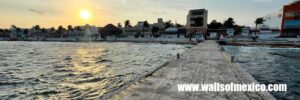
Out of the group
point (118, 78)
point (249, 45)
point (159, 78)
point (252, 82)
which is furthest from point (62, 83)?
point (249, 45)


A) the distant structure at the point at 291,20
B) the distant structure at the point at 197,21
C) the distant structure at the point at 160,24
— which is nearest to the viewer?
the distant structure at the point at 291,20

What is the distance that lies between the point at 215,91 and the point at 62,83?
7.73m

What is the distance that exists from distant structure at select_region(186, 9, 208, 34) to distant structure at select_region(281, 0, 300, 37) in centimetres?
2483

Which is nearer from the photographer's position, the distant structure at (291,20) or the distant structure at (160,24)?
the distant structure at (291,20)

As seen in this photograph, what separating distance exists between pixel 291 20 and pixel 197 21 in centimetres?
3010

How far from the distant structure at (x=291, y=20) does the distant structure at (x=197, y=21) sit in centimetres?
2483

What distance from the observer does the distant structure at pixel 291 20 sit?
56094 millimetres

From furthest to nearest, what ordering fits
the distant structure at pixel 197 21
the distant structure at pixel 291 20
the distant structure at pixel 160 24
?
1. the distant structure at pixel 160 24
2. the distant structure at pixel 197 21
3. the distant structure at pixel 291 20

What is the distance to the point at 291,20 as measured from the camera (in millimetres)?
57562

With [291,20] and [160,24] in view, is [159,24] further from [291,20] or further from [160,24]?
[291,20]

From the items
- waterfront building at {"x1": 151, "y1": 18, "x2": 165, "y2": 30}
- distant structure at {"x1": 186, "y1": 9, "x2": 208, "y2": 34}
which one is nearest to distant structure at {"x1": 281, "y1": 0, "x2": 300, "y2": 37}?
distant structure at {"x1": 186, "y1": 9, "x2": 208, "y2": 34}

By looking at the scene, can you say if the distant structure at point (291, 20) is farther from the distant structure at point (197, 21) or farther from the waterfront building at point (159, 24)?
the waterfront building at point (159, 24)

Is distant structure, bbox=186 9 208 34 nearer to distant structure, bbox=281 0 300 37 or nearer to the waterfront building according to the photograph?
the waterfront building

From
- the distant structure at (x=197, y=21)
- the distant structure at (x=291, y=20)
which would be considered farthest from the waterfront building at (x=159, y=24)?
the distant structure at (x=291, y=20)
